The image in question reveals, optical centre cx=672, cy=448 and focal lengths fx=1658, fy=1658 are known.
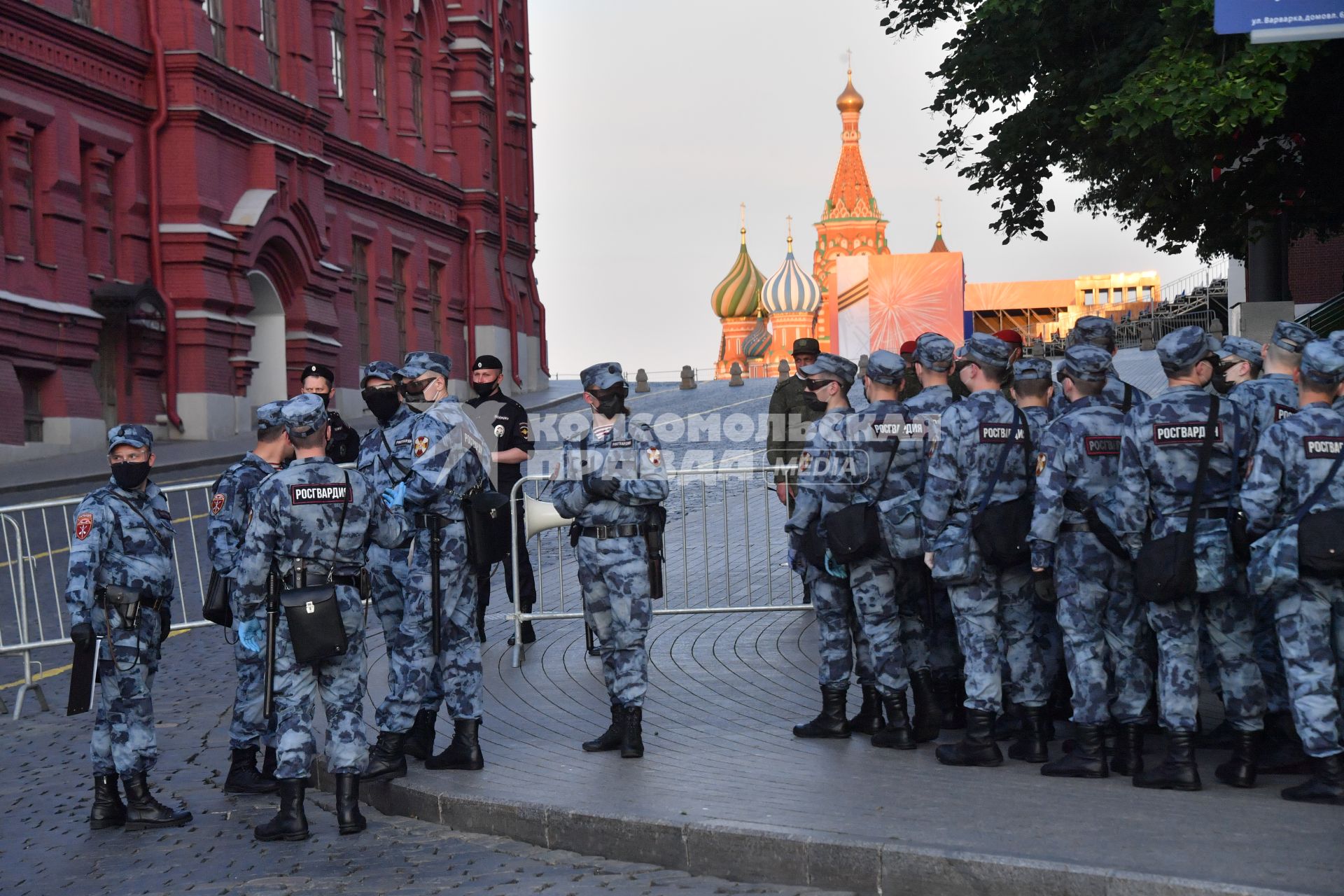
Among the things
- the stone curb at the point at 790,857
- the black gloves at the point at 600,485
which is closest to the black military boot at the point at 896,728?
the black gloves at the point at 600,485

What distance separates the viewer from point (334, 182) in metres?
37.2

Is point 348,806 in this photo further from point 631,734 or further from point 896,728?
point 896,728

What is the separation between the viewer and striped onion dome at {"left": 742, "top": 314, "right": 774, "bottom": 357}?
9775 centimetres

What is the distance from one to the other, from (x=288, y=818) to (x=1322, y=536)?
4544mm

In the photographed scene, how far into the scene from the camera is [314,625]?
23.6 feet

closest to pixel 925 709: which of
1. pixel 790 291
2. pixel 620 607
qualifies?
pixel 620 607

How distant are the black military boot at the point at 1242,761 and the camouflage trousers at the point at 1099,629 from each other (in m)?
0.45

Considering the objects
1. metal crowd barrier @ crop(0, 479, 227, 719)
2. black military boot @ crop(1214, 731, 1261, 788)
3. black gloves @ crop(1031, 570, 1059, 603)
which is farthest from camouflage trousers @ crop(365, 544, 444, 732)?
black military boot @ crop(1214, 731, 1261, 788)

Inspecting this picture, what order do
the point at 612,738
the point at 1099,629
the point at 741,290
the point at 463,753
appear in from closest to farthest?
1. the point at 1099,629
2. the point at 463,753
3. the point at 612,738
4. the point at 741,290

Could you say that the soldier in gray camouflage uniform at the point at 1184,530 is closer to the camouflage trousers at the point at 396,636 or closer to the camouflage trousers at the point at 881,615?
the camouflage trousers at the point at 881,615

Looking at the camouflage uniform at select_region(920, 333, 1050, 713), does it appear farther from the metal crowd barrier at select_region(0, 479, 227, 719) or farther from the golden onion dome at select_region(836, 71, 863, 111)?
the golden onion dome at select_region(836, 71, 863, 111)

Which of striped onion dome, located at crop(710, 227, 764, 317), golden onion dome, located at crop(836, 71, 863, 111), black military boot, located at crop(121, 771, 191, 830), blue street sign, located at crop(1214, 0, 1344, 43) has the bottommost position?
black military boot, located at crop(121, 771, 191, 830)

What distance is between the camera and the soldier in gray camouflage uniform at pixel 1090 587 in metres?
7.59

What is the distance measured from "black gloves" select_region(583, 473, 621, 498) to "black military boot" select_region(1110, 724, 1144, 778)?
2675 mm
